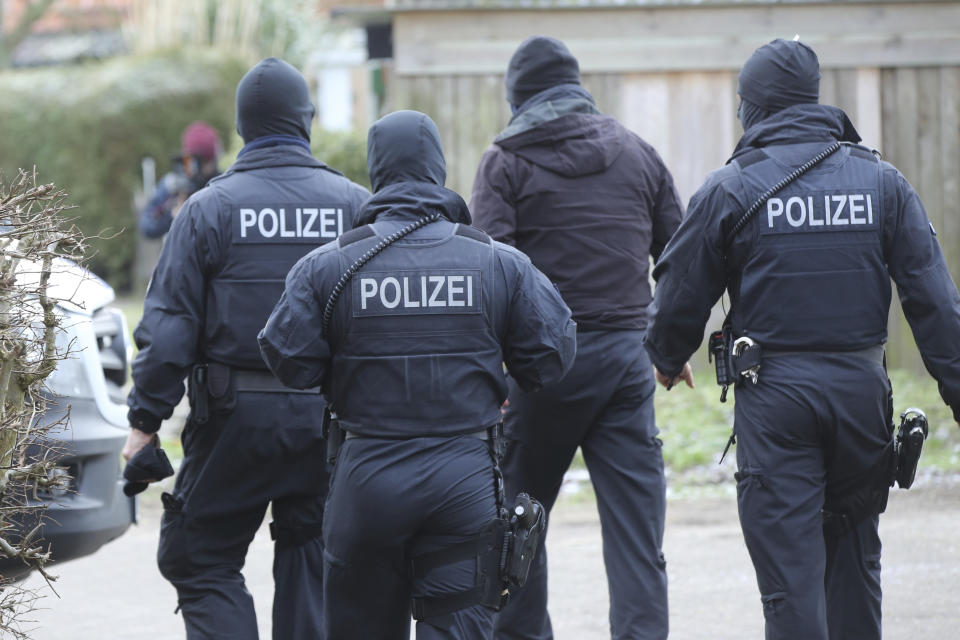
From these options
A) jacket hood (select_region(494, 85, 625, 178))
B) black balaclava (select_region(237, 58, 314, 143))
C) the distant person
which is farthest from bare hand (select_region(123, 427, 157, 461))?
the distant person

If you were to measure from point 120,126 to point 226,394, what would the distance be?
43.1 feet

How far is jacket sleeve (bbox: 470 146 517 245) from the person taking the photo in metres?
4.91

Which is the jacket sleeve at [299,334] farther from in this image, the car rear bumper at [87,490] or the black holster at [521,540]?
the car rear bumper at [87,490]

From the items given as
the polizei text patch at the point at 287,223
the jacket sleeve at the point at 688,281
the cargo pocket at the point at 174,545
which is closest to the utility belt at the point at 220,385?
the cargo pocket at the point at 174,545

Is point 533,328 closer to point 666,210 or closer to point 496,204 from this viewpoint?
point 496,204

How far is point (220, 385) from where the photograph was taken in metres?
4.40

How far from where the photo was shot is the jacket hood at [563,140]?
4.93 m

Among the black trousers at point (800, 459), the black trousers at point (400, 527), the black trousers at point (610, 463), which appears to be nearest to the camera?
the black trousers at point (400, 527)

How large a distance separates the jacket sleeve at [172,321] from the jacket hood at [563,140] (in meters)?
1.19

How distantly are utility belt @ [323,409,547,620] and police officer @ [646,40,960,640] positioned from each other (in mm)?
807

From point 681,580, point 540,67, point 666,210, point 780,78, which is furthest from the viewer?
point 681,580

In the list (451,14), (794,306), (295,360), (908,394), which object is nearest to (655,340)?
(794,306)

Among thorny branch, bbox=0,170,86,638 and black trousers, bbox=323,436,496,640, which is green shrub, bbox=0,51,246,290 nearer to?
thorny branch, bbox=0,170,86,638

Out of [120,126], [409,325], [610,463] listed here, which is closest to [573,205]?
[610,463]
